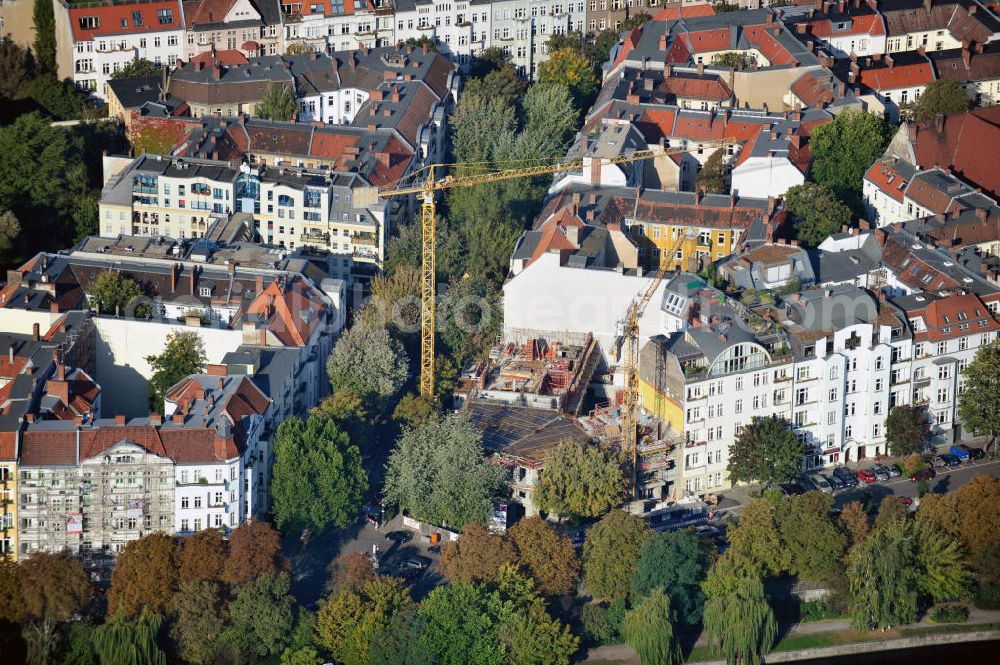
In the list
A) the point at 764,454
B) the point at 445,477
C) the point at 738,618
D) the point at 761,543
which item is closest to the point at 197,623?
the point at 445,477

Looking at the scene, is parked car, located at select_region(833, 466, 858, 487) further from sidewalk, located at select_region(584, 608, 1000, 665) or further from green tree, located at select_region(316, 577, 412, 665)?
green tree, located at select_region(316, 577, 412, 665)

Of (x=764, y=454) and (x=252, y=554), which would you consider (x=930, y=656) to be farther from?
(x=252, y=554)

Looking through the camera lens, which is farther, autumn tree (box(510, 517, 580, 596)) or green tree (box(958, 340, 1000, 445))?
green tree (box(958, 340, 1000, 445))

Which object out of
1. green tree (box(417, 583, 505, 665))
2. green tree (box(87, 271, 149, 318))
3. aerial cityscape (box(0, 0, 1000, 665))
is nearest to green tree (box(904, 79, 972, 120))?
aerial cityscape (box(0, 0, 1000, 665))

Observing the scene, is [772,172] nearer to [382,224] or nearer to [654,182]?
[654,182]

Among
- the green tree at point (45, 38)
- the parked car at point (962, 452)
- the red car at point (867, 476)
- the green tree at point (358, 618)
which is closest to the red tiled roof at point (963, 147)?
the parked car at point (962, 452)

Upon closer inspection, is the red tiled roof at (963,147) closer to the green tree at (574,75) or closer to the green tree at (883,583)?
the green tree at (574,75)

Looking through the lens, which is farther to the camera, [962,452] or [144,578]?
[962,452]
